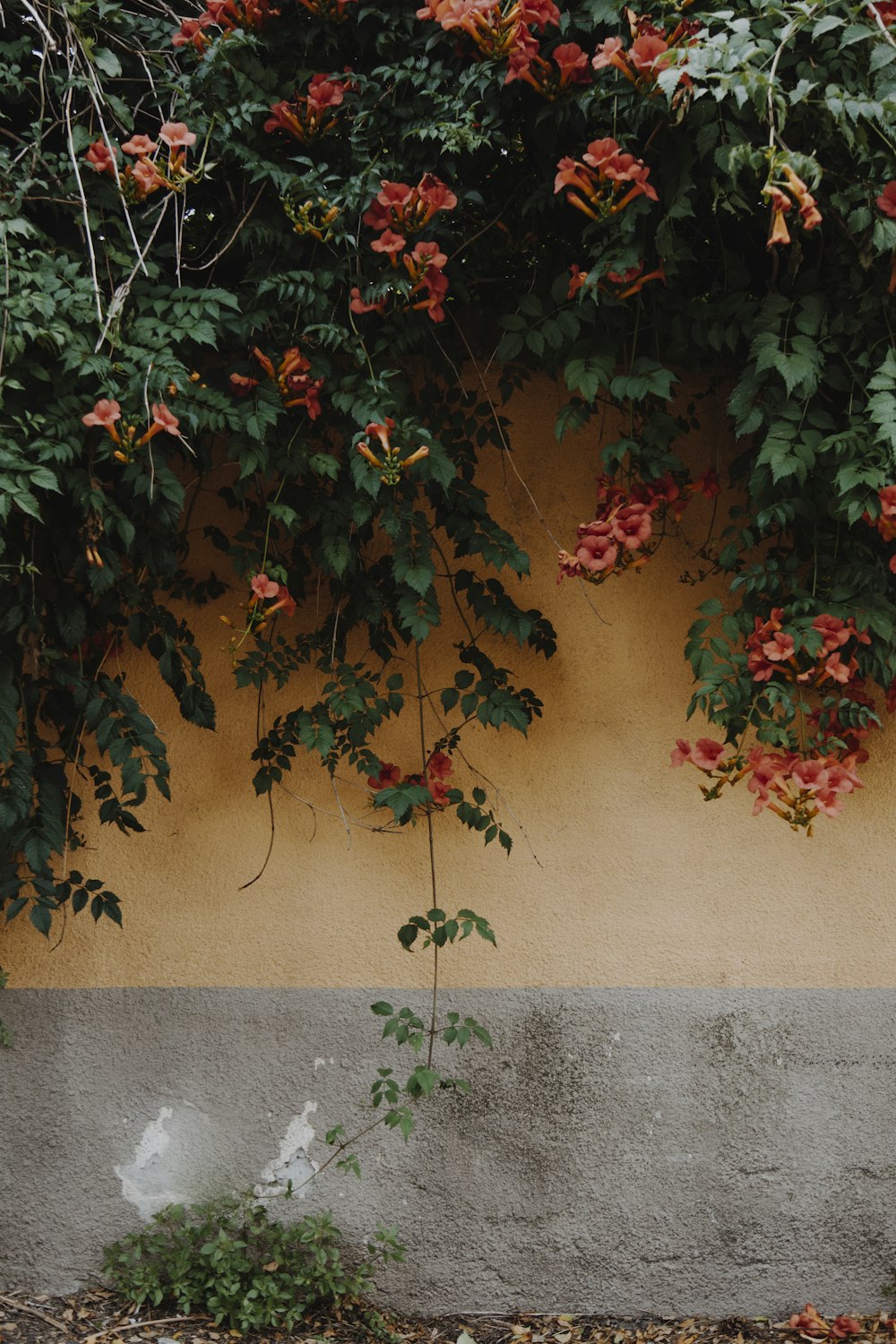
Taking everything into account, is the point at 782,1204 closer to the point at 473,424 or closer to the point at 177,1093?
the point at 177,1093

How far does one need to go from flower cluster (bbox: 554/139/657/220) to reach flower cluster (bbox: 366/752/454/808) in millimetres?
1476

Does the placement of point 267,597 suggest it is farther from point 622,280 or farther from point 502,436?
point 622,280

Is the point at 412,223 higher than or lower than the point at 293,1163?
higher

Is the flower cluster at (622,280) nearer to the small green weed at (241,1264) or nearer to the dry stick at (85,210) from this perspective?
the dry stick at (85,210)

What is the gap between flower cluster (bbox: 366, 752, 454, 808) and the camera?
3.02 meters

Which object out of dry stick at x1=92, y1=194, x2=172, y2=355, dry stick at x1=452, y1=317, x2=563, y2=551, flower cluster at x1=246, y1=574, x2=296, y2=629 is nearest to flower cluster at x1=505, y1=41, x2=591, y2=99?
dry stick at x1=452, y1=317, x2=563, y2=551

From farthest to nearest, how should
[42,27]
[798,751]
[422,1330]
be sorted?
1. [422,1330]
2. [798,751]
3. [42,27]

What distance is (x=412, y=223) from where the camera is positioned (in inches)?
103

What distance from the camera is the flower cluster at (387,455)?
2547mm

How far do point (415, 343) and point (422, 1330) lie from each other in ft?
8.87

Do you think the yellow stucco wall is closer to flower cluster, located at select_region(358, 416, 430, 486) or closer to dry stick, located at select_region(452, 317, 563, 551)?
dry stick, located at select_region(452, 317, 563, 551)

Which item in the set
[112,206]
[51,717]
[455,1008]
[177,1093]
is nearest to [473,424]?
[112,206]

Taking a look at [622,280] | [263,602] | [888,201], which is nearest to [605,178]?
[622,280]

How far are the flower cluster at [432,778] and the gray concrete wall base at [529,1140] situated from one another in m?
0.58
